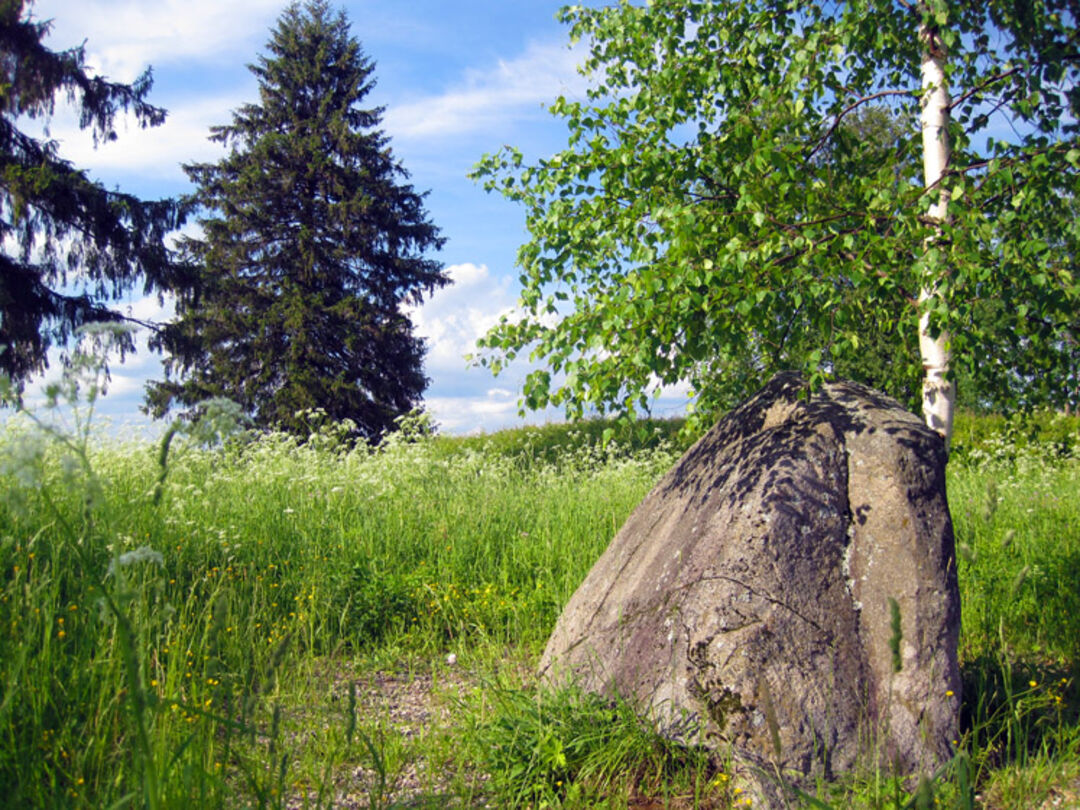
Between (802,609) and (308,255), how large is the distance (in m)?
18.1

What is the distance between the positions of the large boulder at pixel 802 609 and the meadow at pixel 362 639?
20cm

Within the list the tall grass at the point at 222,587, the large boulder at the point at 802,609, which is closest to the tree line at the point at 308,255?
the tall grass at the point at 222,587

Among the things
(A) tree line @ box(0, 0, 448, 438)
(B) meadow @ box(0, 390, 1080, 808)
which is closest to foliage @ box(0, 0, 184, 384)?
(A) tree line @ box(0, 0, 448, 438)

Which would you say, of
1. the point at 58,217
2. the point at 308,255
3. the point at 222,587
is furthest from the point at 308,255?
the point at 222,587

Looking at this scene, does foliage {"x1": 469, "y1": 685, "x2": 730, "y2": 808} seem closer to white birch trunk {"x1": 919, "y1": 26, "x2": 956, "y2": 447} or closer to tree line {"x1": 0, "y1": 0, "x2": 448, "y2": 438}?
white birch trunk {"x1": 919, "y1": 26, "x2": 956, "y2": 447}

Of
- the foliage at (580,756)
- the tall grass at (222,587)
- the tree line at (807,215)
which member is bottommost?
the foliage at (580,756)

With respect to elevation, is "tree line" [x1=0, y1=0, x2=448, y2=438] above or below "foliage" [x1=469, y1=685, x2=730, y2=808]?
above

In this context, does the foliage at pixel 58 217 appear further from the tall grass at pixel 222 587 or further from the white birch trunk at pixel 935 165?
the white birch trunk at pixel 935 165

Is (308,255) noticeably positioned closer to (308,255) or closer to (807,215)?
(308,255)

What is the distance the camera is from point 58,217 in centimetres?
1351

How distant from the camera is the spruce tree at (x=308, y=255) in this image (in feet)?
63.2

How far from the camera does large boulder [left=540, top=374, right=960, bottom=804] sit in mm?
3385

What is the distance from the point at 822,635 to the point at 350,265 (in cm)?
1912

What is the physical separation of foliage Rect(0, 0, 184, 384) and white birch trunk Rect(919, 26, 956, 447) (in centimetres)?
1264
